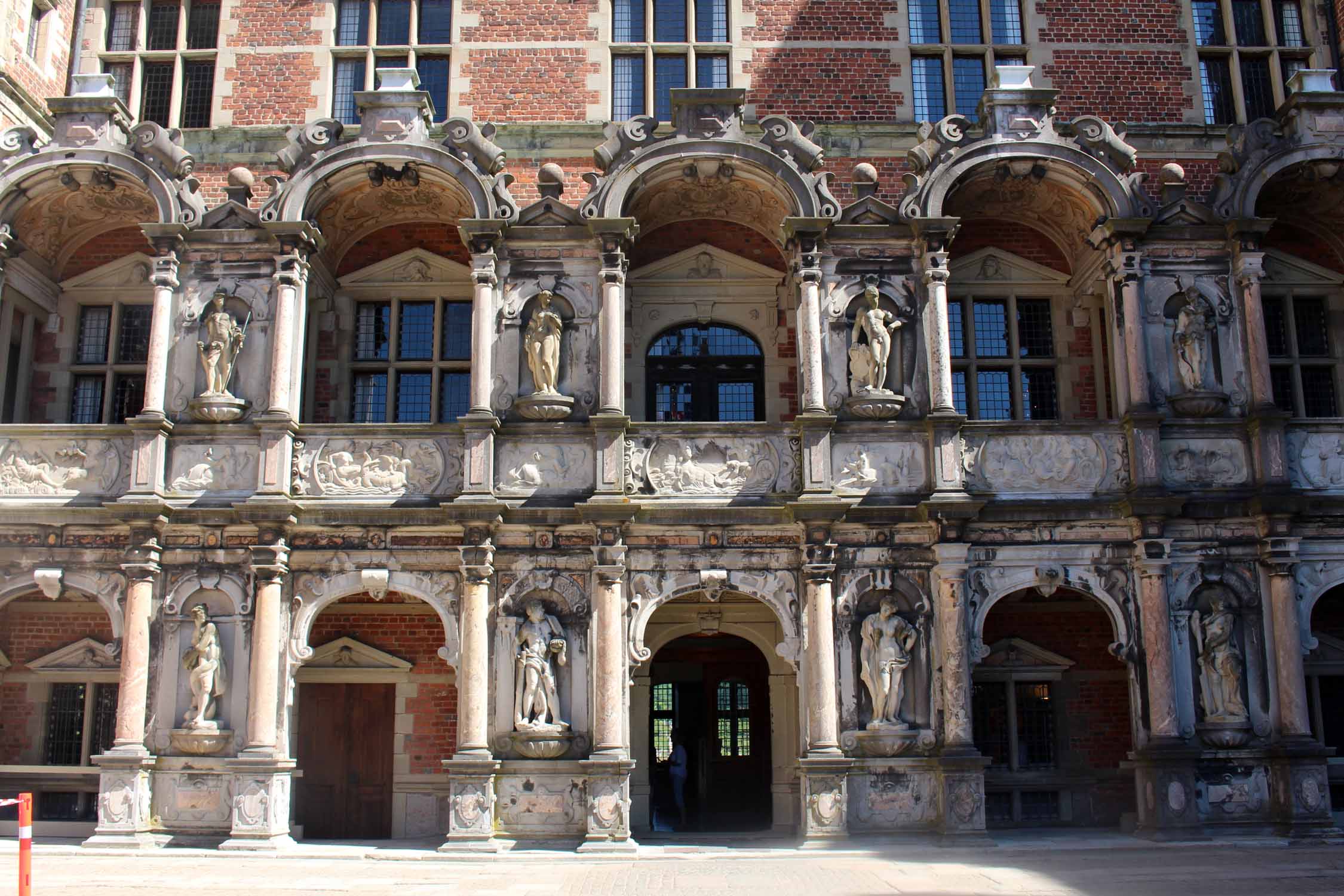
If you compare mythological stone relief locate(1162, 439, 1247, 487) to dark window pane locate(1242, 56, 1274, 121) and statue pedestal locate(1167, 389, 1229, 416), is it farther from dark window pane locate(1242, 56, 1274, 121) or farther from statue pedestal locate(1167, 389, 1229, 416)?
dark window pane locate(1242, 56, 1274, 121)

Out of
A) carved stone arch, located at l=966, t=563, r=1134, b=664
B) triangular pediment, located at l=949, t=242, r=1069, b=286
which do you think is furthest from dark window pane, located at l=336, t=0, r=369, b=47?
carved stone arch, located at l=966, t=563, r=1134, b=664

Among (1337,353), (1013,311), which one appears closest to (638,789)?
(1013,311)

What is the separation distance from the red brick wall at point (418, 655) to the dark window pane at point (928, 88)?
9.62 meters

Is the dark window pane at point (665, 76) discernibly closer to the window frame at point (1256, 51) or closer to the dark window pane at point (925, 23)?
the dark window pane at point (925, 23)

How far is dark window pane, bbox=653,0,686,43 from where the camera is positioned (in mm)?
18359

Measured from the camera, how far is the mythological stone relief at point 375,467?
1488cm

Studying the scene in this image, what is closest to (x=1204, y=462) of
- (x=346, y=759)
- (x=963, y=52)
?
(x=963, y=52)

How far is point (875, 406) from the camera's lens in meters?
14.9

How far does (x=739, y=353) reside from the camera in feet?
56.7

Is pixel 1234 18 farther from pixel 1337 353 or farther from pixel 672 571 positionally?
pixel 672 571

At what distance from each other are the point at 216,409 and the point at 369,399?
2.50 metres

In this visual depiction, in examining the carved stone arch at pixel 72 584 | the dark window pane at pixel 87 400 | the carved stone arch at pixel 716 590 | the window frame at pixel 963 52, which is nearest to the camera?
the carved stone arch at pixel 716 590

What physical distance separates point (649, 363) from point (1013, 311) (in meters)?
4.90

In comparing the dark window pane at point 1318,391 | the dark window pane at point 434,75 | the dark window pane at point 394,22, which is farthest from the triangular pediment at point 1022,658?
the dark window pane at point 394,22
